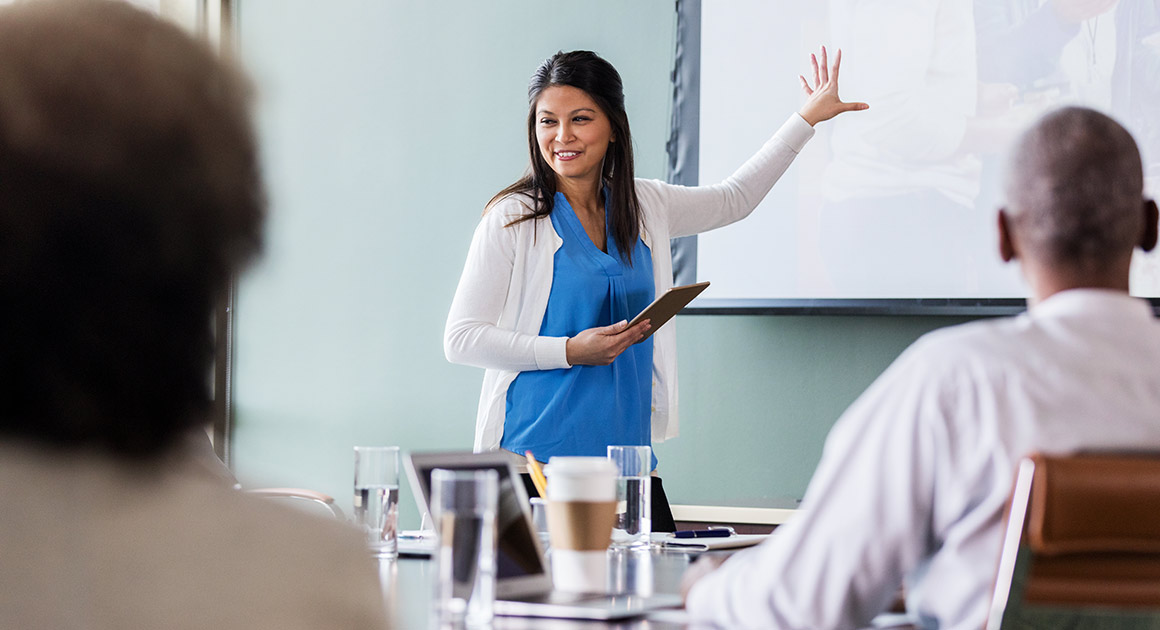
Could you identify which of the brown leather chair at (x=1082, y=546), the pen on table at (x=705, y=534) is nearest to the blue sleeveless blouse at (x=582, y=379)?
the pen on table at (x=705, y=534)

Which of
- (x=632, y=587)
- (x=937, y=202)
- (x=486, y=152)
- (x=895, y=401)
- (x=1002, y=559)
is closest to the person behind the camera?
(x=1002, y=559)

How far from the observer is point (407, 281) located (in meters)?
4.27

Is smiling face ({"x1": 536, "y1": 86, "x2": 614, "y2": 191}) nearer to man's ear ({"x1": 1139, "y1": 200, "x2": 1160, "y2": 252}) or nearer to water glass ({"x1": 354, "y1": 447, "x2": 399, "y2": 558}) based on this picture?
water glass ({"x1": 354, "y1": 447, "x2": 399, "y2": 558})

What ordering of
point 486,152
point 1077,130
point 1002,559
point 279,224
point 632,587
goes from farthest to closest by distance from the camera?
point 486,152
point 632,587
point 1077,130
point 1002,559
point 279,224

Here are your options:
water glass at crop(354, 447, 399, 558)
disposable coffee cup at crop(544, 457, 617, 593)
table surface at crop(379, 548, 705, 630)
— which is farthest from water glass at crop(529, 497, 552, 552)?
disposable coffee cup at crop(544, 457, 617, 593)

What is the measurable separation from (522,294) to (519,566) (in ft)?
4.89

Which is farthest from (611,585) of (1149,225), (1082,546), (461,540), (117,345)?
(117,345)

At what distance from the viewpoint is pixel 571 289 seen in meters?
2.85

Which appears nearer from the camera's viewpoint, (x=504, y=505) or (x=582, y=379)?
(x=504, y=505)

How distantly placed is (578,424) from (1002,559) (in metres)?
1.79

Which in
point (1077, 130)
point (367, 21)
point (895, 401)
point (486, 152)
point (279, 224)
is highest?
point (367, 21)

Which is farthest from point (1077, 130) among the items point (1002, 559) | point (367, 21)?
point (367, 21)

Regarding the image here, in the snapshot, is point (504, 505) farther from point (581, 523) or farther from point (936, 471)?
point (936, 471)

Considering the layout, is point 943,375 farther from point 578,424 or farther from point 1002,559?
point 578,424
